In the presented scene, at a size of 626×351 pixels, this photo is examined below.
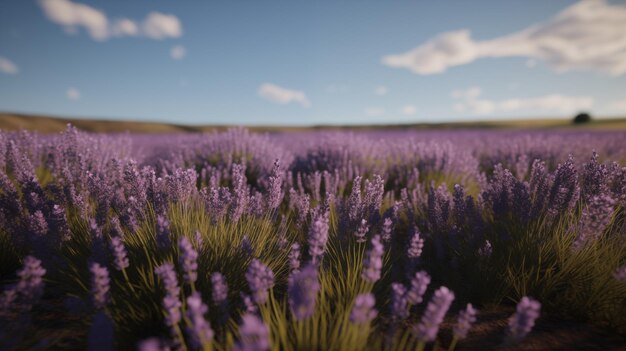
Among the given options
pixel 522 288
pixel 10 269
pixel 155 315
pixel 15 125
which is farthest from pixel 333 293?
pixel 15 125

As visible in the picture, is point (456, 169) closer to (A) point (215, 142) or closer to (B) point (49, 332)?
(A) point (215, 142)

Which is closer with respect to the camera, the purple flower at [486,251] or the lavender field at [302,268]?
the lavender field at [302,268]

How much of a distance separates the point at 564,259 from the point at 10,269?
3.91 metres

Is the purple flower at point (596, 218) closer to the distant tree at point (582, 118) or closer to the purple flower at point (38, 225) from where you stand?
the purple flower at point (38, 225)

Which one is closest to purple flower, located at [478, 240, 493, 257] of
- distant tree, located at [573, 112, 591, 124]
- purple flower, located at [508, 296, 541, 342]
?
purple flower, located at [508, 296, 541, 342]

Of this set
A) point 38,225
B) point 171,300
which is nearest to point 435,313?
point 171,300

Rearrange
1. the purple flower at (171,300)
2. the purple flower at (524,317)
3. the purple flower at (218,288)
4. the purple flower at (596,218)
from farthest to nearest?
the purple flower at (596,218), the purple flower at (218,288), the purple flower at (171,300), the purple flower at (524,317)

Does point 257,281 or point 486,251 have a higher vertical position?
point 257,281

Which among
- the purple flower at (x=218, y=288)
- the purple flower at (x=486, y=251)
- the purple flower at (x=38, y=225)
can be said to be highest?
the purple flower at (x=38, y=225)

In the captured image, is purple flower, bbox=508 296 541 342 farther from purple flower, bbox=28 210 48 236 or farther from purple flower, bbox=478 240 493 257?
purple flower, bbox=28 210 48 236

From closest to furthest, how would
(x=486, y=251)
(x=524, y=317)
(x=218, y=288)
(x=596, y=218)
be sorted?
(x=524, y=317)
(x=218, y=288)
(x=596, y=218)
(x=486, y=251)

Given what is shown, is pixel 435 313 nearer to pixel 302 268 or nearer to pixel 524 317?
pixel 524 317

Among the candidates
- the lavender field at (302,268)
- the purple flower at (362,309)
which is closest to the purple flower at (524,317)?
the lavender field at (302,268)

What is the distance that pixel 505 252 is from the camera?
2.48 m
